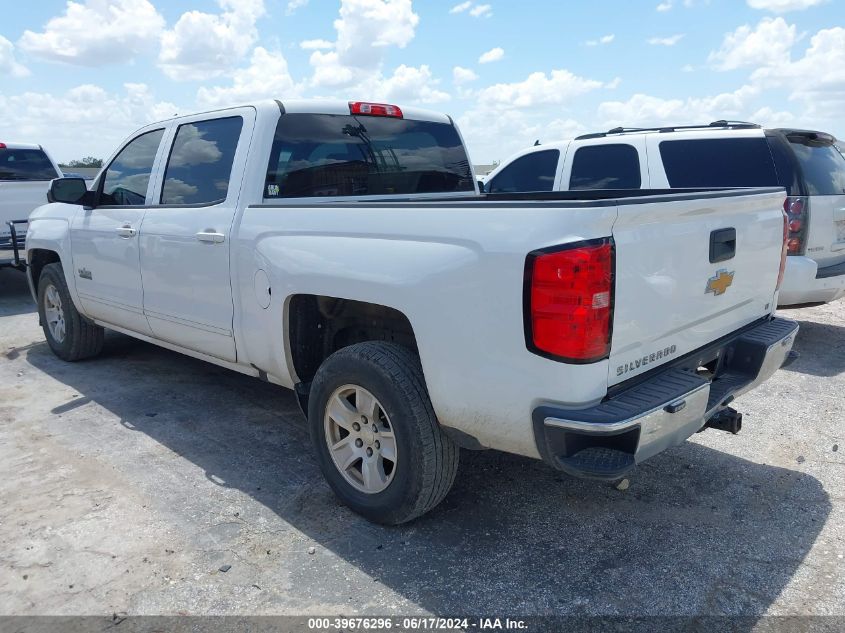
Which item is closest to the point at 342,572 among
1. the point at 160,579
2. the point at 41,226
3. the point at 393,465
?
the point at 393,465

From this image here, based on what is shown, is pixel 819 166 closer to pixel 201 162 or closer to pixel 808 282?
pixel 808 282

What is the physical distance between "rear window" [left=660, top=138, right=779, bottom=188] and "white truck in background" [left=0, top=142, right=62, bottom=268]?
26.5 feet

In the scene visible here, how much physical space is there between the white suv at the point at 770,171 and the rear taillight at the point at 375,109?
3091 mm

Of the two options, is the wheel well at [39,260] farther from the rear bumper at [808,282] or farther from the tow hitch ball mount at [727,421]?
the rear bumper at [808,282]

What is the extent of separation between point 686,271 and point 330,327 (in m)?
1.85

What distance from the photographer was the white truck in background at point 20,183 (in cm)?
945

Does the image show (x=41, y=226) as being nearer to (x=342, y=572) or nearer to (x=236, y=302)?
(x=236, y=302)

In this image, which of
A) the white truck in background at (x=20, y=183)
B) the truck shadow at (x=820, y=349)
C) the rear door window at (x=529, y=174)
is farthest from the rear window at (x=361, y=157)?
the white truck in background at (x=20, y=183)

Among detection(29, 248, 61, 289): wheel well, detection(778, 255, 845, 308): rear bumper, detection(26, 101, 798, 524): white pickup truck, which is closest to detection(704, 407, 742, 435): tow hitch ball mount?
detection(26, 101, 798, 524): white pickup truck

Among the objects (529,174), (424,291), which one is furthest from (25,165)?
(424,291)

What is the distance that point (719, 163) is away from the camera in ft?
20.4

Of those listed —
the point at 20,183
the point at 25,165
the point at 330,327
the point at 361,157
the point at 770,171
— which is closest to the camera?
the point at 330,327

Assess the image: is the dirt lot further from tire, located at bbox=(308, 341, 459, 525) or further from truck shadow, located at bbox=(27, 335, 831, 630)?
tire, located at bbox=(308, 341, 459, 525)

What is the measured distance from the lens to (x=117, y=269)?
16.2 ft
